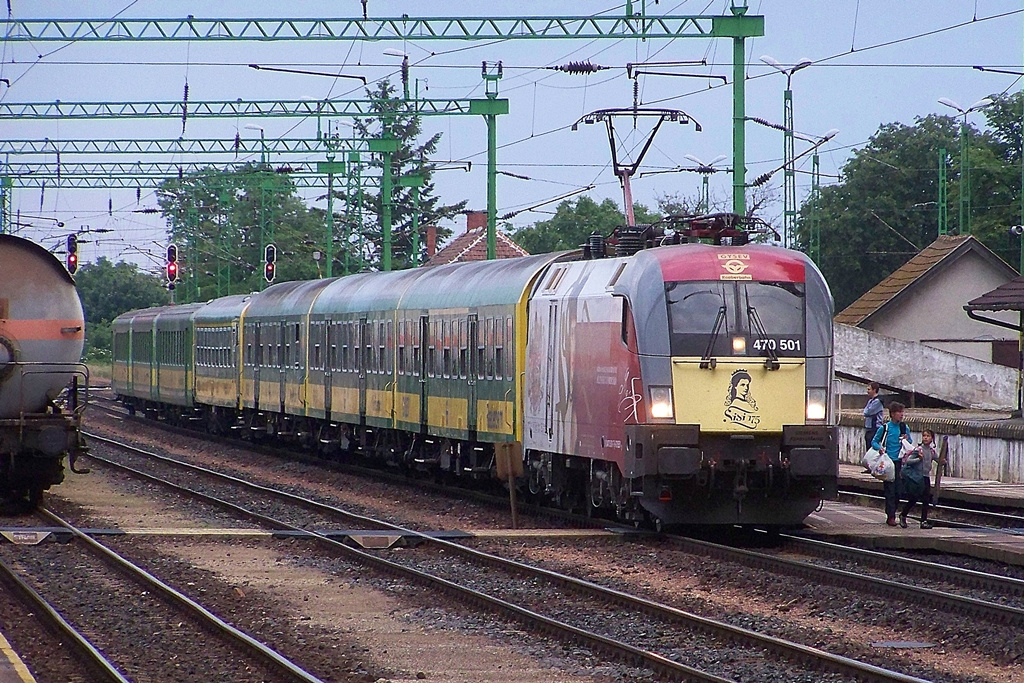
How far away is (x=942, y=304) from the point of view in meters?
53.3

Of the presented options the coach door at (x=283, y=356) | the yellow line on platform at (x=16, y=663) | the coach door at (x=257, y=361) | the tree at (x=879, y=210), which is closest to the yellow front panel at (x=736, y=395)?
the yellow line on platform at (x=16, y=663)

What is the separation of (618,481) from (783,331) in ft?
8.05

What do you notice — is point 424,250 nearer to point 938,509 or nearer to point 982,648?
point 938,509

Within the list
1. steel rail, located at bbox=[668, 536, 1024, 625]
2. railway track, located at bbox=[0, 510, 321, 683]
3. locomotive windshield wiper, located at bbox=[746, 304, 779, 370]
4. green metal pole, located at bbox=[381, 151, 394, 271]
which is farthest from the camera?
green metal pole, located at bbox=[381, 151, 394, 271]

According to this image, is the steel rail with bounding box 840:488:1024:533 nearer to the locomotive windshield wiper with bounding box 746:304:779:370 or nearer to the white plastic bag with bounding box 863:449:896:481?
the white plastic bag with bounding box 863:449:896:481

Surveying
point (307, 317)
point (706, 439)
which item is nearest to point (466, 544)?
point (706, 439)

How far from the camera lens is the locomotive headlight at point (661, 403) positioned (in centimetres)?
1653

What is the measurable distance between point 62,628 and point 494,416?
410 inches

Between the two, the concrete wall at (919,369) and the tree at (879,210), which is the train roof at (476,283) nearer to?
the concrete wall at (919,369)

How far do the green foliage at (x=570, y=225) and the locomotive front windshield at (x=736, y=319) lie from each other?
84679 mm

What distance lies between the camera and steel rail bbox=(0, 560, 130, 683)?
1046 centimetres

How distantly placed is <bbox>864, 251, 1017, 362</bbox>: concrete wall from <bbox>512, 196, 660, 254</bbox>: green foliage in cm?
4923

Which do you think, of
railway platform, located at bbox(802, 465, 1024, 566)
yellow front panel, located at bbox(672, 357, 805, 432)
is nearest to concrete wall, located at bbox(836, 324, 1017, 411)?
railway platform, located at bbox(802, 465, 1024, 566)

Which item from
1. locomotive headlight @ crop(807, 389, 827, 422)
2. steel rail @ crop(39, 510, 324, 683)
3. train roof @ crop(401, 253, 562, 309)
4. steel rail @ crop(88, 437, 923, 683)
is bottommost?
steel rail @ crop(39, 510, 324, 683)
